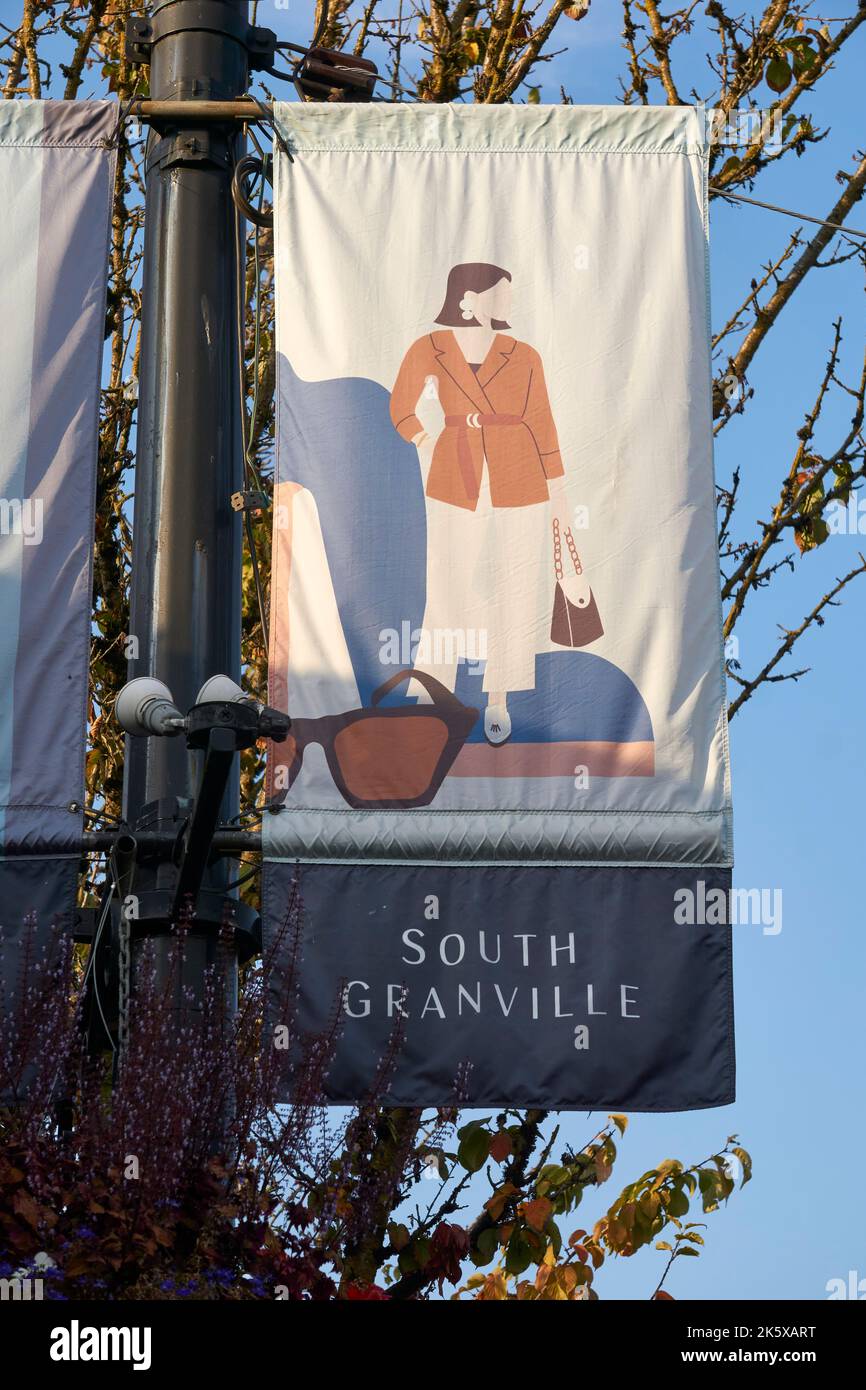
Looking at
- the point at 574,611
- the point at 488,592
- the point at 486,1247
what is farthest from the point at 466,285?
the point at 486,1247

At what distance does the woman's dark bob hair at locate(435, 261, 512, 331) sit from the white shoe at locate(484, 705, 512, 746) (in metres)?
1.62

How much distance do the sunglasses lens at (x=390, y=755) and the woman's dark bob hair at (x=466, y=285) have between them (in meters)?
1.66

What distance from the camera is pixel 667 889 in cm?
700

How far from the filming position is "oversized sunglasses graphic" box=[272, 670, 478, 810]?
276 inches

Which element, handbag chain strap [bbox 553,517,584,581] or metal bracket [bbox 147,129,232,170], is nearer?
handbag chain strap [bbox 553,517,584,581]

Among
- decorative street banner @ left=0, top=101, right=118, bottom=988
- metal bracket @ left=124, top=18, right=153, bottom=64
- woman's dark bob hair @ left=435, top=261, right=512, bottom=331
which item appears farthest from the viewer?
metal bracket @ left=124, top=18, right=153, bottom=64

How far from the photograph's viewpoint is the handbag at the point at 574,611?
7223 millimetres

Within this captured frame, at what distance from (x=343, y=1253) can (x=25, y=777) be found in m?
2.15

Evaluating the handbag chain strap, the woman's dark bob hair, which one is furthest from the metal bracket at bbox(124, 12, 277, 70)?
the handbag chain strap

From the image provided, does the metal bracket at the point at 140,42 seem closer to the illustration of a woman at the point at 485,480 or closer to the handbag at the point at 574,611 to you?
the illustration of a woman at the point at 485,480

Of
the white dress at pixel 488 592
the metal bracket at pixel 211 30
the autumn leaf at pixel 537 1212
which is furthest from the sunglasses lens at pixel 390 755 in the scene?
the metal bracket at pixel 211 30

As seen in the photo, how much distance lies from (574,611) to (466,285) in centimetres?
145

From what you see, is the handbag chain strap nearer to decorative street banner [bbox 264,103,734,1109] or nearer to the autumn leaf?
decorative street banner [bbox 264,103,734,1109]
